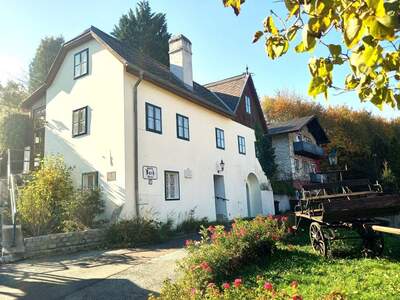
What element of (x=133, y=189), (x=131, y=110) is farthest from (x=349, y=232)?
(x=131, y=110)

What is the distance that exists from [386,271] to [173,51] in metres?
16.4

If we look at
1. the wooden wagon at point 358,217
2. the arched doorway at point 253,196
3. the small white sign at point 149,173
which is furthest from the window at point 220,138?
the wooden wagon at point 358,217

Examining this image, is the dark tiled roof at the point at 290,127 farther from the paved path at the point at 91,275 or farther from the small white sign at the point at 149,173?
the paved path at the point at 91,275

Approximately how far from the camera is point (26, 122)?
1795 cm

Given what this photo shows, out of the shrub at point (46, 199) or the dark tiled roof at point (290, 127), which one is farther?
the dark tiled roof at point (290, 127)

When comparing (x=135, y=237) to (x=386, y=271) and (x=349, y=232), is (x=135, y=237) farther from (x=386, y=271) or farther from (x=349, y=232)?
(x=386, y=271)

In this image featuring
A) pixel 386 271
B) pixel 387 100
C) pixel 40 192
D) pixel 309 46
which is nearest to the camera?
pixel 309 46

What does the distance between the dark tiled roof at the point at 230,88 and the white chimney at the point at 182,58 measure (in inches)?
156

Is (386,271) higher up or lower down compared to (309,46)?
lower down

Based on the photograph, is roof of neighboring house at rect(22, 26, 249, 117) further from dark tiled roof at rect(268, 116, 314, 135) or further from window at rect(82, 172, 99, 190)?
dark tiled roof at rect(268, 116, 314, 135)

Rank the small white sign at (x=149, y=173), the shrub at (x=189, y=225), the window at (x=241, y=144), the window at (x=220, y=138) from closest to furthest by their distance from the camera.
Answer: the small white sign at (x=149, y=173)
the shrub at (x=189, y=225)
the window at (x=220, y=138)
the window at (x=241, y=144)

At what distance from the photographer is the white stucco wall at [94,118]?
1299cm

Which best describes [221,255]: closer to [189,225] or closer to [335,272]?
[335,272]

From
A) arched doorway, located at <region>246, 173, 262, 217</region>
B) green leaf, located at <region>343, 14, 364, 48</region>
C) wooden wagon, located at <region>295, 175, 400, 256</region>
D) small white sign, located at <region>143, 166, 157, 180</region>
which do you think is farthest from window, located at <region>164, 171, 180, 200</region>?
green leaf, located at <region>343, 14, 364, 48</region>
